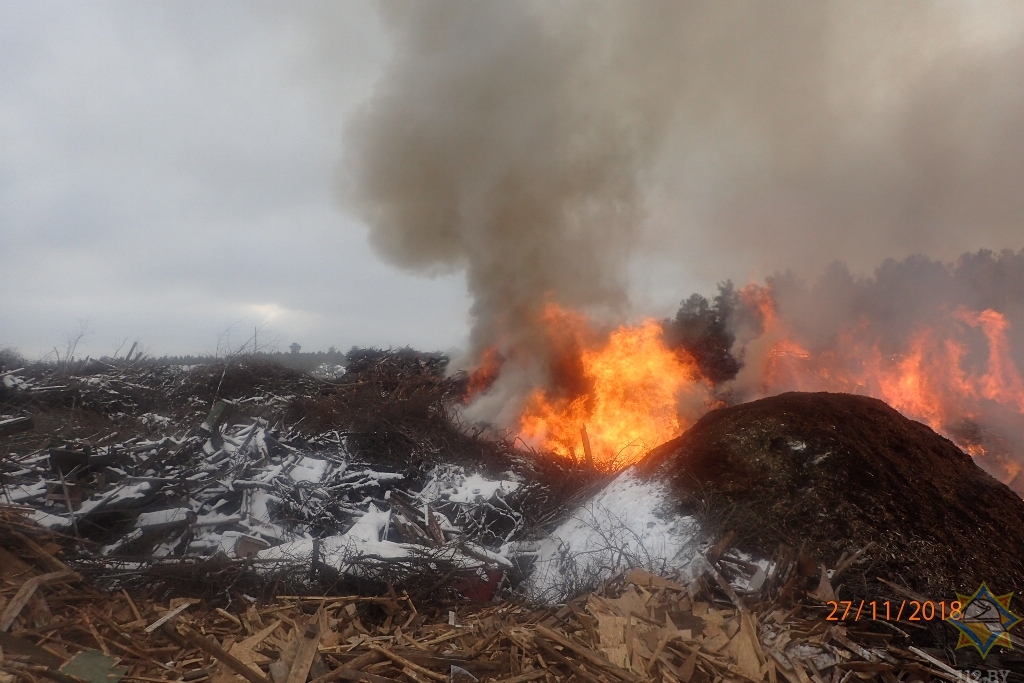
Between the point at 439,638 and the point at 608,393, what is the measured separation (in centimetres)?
1109

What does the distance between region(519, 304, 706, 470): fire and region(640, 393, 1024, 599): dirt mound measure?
5874 mm

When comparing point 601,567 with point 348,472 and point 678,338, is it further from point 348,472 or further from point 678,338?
point 678,338

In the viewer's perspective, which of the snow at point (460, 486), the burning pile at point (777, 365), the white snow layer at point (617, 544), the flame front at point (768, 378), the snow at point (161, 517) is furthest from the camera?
the burning pile at point (777, 365)

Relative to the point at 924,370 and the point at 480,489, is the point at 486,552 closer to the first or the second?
the point at 480,489

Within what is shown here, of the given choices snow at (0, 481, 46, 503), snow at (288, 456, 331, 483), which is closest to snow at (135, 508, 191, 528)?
snow at (0, 481, 46, 503)

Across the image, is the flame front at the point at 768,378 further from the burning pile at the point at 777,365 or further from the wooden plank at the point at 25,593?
the wooden plank at the point at 25,593

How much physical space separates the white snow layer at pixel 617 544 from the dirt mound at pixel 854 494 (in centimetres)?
34

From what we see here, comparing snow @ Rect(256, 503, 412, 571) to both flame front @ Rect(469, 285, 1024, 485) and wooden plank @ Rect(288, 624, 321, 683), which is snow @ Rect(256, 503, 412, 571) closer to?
wooden plank @ Rect(288, 624, 321, 683)

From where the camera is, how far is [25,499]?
23.0 feet

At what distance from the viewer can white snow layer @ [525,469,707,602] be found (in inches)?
247

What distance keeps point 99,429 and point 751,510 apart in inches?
477

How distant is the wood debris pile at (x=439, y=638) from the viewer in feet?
14.0
